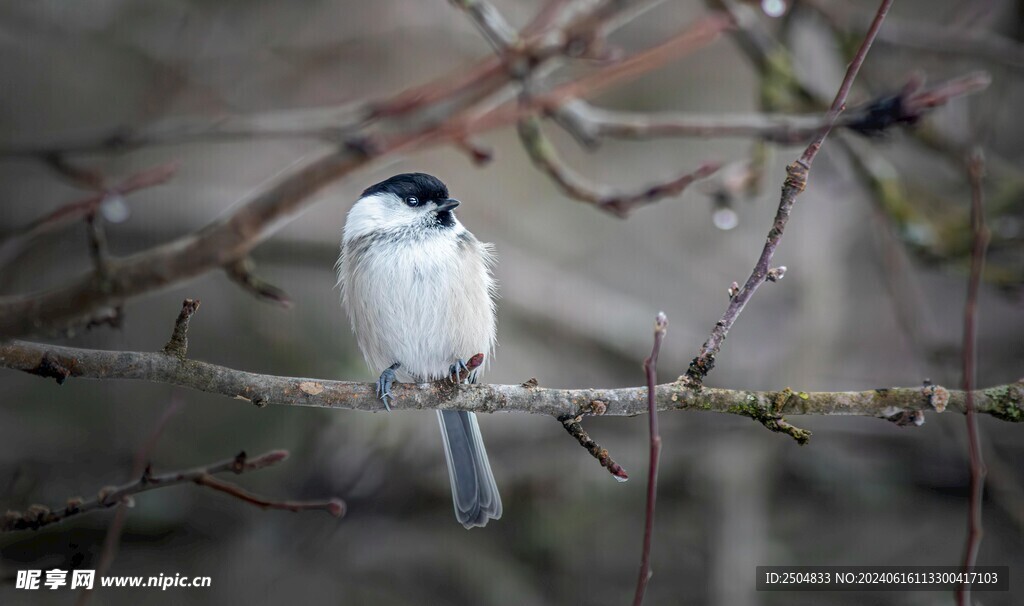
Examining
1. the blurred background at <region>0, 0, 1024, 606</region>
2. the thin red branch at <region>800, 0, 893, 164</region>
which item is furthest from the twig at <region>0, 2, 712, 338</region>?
the blurred background at <region>0, 0, 1024, 606</region>

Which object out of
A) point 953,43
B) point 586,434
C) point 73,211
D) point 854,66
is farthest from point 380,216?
Result: point 953,43

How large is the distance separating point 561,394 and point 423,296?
27.9 inches

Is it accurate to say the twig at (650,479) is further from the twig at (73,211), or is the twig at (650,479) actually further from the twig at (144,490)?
the twig at (73,211)

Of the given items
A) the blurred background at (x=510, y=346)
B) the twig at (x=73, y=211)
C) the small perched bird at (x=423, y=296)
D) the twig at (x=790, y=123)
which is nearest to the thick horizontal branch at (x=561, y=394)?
the twig at (x=73, y=211)

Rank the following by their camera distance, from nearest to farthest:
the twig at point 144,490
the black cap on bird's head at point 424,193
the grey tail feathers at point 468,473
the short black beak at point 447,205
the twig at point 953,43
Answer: the twig at point 144,490, the grey tail feathers at point 468,473, the short black beak at point 447,205, the black cap on bird's head at point 424,193, the twig at point 953,43

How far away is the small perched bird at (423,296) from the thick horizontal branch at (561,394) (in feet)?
1.63

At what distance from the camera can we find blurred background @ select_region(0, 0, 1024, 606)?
11.1ft

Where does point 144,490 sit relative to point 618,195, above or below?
below

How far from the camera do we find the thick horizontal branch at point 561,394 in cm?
167

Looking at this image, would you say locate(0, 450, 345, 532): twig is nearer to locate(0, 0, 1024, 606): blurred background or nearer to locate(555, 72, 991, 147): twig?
locate(555, 72, 991, 147): twig

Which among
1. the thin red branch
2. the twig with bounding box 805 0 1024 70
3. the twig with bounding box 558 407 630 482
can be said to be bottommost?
the twig with bounding box 558 407 630 482

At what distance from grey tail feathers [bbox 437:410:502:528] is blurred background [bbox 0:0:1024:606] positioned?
0.65 metres

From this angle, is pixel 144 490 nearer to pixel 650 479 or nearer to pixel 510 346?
pixel 650 479

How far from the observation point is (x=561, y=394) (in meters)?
1.76
